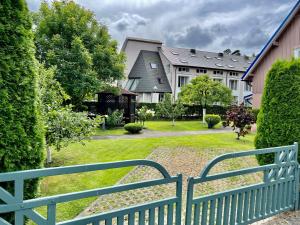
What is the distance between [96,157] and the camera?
9.34 metres

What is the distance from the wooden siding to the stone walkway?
8.51 meters

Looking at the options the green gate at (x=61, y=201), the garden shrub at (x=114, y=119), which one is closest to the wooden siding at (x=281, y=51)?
the garden shrub at (x=114, y=119)

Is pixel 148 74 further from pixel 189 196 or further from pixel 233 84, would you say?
pixel 189 196

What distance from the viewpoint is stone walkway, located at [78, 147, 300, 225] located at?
16.5ft

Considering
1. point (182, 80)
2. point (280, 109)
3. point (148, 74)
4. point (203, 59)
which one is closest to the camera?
point (280, 109)

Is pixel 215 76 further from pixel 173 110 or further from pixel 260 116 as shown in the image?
pixel 260 116

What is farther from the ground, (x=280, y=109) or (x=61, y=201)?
(x=280, y=109)

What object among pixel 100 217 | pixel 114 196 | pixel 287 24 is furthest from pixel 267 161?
pixel 287 24

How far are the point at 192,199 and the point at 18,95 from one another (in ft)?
7.45

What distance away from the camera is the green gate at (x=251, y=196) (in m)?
3.35

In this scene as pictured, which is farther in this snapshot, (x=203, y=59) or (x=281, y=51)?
(x=203, y=59)

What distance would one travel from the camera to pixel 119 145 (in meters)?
11.8

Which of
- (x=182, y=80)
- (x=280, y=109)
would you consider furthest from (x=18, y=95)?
(x=182, y=80)

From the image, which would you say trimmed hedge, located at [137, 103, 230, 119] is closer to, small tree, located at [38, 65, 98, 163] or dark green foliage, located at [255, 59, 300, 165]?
small tree, located at [38, 65, 98, 163]
